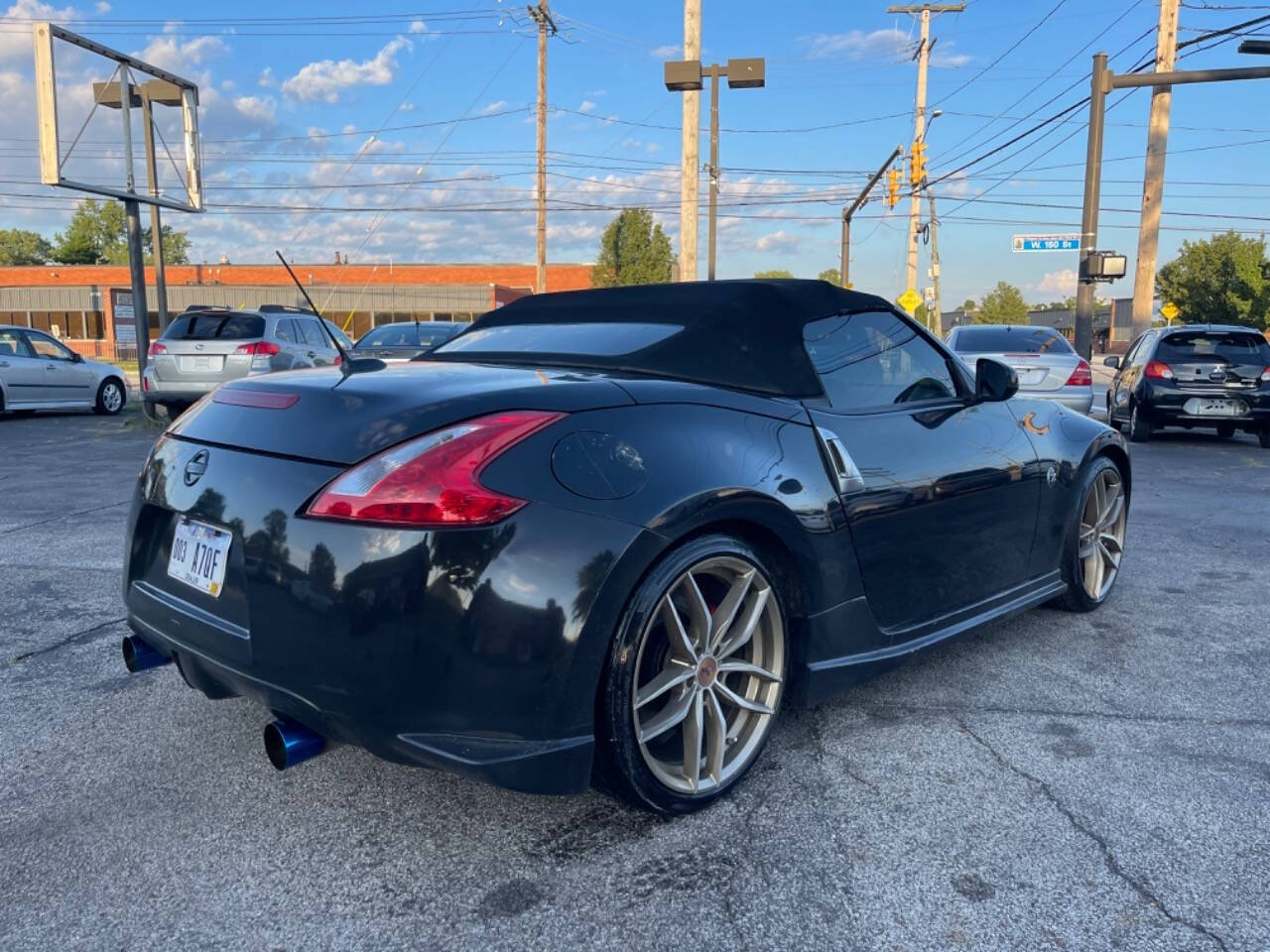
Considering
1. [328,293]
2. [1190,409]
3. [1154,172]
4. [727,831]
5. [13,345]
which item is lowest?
[727,831]

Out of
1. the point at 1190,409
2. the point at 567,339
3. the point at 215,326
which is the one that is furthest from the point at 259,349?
the point at 1190,409

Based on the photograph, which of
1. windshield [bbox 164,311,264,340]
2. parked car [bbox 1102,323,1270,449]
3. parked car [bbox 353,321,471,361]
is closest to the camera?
parked car [bbox 1102,323,1270,449]

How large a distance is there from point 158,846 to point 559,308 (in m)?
2.27

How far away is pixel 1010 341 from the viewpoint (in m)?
12.0

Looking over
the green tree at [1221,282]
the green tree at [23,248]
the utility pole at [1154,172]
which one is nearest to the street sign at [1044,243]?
the utility pole at [1154,172]

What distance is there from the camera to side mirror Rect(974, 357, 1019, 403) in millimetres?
3742

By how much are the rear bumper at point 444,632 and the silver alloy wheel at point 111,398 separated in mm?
15547

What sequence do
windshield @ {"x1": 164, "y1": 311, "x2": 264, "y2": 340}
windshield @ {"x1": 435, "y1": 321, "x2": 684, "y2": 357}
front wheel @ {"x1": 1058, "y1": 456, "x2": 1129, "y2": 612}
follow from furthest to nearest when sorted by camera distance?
windshield @ {"x1": 164, "y1": 311, "x2": 264, "y2": 340} → front wheel @ {"x1": 1058, "y1": 456, "x2": 1129, "y2": 612} → windshield @ {"x1": 435, "y1": 321, "x2": 684, "y2": 357}

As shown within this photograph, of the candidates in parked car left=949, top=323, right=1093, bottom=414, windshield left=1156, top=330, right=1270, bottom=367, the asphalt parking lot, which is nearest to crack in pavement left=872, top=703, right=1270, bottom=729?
the asphalt parking lot

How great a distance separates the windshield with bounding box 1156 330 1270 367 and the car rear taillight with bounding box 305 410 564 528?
11.8 meters

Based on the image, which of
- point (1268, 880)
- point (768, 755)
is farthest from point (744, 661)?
point (1268, 880)

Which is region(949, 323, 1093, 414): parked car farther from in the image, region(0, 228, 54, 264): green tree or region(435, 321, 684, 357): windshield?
region(0, 228, 54, 264): green tree

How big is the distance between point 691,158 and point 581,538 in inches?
572

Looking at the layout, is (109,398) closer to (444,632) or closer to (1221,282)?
(444,632)
